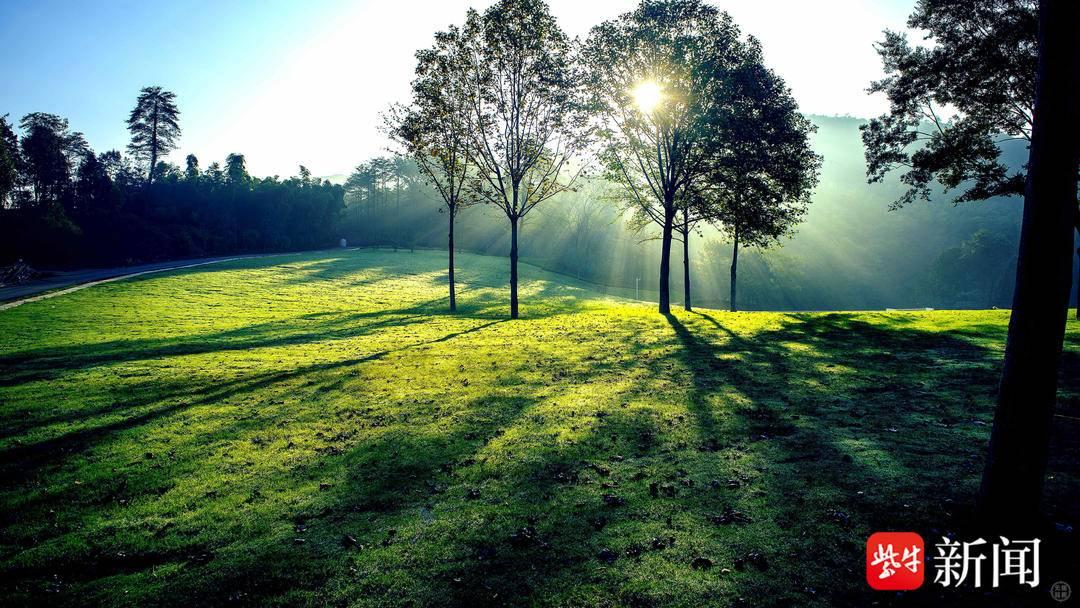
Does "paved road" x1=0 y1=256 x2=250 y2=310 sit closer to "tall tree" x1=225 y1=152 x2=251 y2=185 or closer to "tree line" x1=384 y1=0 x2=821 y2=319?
"tree line" x1=384 y1=0 x2=821 y2=319

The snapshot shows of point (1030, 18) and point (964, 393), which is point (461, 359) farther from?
point (1030, 18)

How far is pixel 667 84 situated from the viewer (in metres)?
31.3

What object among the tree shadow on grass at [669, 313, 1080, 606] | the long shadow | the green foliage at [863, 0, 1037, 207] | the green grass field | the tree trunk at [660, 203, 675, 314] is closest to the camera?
the tree shadow on grass at [669, 313, 1080, 606]

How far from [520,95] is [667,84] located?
10251mm

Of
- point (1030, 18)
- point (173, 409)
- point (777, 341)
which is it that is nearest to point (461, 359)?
point (173, 409)

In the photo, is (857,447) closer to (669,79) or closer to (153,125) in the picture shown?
(669,79)

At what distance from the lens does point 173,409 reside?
46.8 ft

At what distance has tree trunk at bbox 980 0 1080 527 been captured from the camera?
6146 millimetres

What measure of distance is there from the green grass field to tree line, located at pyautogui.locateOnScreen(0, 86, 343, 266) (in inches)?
2428

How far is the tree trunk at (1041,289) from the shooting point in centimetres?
615

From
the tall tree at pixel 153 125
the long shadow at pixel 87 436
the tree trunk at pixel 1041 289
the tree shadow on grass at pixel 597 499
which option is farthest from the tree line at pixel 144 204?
the tree trunk at pixel 1041 289

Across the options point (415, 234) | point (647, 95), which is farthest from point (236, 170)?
point (647, 95)

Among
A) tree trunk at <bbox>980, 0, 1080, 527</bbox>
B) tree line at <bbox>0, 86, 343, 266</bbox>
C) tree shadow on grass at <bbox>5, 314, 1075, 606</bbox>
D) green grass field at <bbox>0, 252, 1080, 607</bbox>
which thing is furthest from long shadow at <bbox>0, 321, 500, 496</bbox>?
tree line at <bbox>0, 86, 343, 266</bbox>

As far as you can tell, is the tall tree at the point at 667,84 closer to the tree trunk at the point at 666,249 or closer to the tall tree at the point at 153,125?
the tree trunk at the point at 666,249
